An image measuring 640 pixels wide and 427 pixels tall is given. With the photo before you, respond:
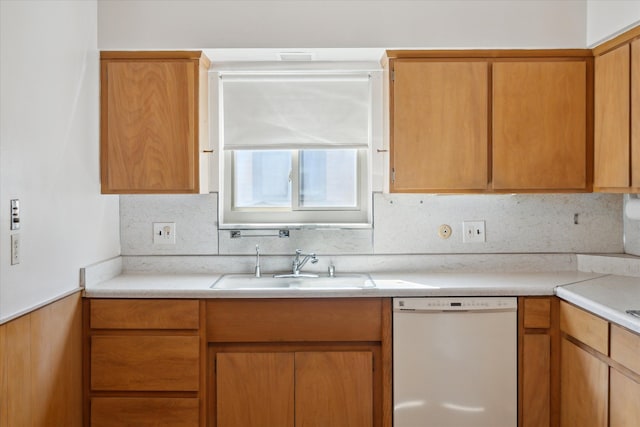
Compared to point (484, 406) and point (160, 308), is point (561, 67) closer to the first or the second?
point (484, 406)

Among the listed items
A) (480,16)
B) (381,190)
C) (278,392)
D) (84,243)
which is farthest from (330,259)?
(480,16)

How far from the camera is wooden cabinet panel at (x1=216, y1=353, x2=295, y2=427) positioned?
7.92 feet

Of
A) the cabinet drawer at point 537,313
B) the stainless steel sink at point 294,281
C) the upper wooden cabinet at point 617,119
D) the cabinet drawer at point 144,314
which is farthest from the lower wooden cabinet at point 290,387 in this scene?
the upper wooden cabinet at point 617,119

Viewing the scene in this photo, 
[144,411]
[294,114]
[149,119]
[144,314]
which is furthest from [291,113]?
[144,411]

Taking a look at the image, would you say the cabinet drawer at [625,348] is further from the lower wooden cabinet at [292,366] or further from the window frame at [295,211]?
the window frame at [295,211]

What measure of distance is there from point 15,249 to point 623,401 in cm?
220

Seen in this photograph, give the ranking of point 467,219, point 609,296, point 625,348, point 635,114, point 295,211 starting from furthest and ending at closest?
point 295,211 → point 467,219 → point 635,114 → point 609,296 → point 625,348

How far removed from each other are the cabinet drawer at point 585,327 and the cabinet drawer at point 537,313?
0.19 ft

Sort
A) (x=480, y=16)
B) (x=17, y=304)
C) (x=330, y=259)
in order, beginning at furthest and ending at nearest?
(x=330, y=259)
(x=480, y=16)
(x=17, y=304)

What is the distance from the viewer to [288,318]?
2.42 metres

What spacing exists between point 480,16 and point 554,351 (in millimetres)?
1600

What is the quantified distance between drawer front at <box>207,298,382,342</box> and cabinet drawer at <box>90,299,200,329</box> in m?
0.09

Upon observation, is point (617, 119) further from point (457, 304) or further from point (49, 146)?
point (49, 146)

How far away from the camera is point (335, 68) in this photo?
2.92 m
